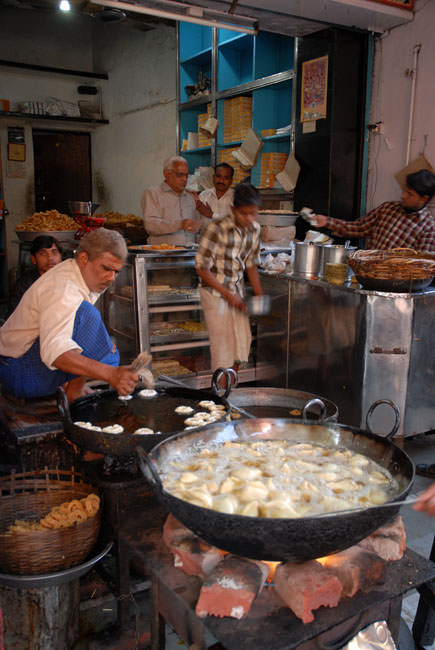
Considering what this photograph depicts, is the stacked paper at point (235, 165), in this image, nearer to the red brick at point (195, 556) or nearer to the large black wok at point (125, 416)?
the large black wok at point (125, 416)

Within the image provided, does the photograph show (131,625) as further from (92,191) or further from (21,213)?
(92,191)

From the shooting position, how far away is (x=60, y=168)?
1088cm

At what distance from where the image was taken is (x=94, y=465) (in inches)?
88.6

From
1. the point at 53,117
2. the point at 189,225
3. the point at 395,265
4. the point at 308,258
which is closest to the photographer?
the point at 395,265

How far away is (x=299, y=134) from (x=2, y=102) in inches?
247

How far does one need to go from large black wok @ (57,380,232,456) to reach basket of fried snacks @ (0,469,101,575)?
0.28 metres

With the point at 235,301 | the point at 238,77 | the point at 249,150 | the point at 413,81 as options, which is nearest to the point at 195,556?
the point at 235,301

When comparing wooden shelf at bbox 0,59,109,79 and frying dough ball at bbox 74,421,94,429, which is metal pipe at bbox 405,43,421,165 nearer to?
frying dough ball at bbox 74,421,94,429

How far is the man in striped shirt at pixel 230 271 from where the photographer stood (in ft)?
13.7

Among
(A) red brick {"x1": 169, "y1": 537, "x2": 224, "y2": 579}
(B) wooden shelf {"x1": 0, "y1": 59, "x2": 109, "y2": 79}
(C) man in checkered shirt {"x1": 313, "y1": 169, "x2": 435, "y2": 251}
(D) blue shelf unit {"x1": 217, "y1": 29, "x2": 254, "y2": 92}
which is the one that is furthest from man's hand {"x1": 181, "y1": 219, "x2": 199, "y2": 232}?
(B) wooden shelf {"x1": 0, "y1": 59, "x2": 109, "y2": 79}

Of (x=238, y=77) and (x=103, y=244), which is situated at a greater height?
(x=238, y=77)

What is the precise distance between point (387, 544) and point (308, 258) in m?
3.49

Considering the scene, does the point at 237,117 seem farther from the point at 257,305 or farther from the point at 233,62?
the point at 257,305

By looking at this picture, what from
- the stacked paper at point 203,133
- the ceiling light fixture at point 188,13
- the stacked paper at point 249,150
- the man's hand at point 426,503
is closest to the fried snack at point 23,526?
the man's hand at point 426,503
